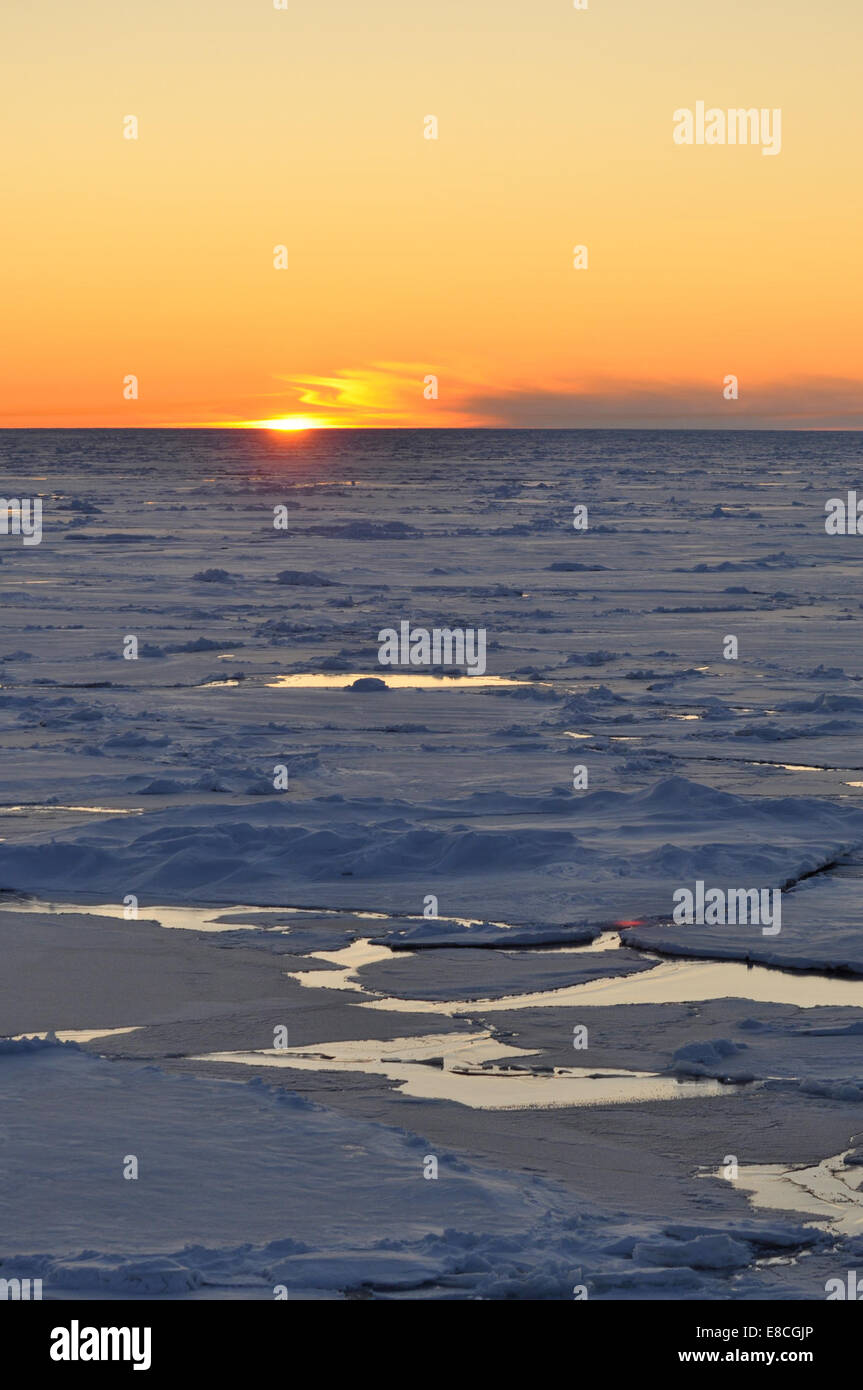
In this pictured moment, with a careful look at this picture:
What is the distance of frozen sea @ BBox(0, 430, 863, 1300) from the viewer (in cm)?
493

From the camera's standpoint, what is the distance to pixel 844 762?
1275cm

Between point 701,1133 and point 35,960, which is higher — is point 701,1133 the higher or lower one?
the lower one

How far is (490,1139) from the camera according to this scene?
5.76 metres

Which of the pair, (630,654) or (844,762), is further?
(630,654)

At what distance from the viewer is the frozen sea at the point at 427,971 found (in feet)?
16.2

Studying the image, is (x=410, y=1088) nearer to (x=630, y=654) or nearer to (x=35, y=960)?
(x=35, y=960)

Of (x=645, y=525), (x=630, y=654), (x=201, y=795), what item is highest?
(x=645, y=525)

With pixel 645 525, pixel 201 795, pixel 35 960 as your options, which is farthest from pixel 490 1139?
pixel 645 525

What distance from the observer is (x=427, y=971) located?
7734 mm

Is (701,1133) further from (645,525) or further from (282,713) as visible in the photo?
(645,525)

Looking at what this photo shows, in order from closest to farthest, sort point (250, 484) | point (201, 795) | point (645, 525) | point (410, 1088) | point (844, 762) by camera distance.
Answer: point (410, 1088) < point (201, 795) < point (844, 762) < point (645, 525) < point (250, 484)
